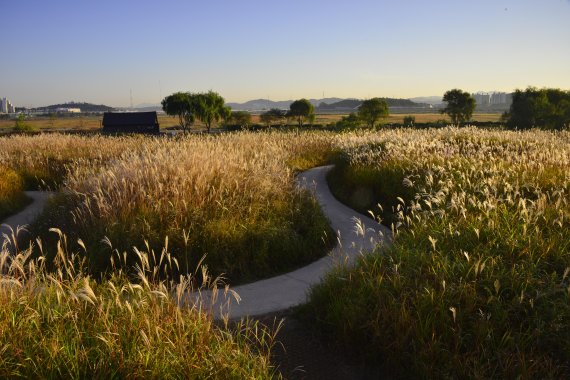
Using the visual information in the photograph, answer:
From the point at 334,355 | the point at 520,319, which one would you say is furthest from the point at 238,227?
the point at 520,319

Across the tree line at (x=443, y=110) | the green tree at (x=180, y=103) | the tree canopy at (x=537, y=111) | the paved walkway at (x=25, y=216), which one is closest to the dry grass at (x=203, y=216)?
the paved walkway at (x=25, y=216)

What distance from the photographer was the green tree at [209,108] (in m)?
69.9

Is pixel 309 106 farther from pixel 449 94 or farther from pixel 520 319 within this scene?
pixel 520 319

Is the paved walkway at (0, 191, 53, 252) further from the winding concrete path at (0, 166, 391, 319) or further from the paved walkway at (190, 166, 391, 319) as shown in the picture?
the paved walkway at (190, 166, 391, 319)

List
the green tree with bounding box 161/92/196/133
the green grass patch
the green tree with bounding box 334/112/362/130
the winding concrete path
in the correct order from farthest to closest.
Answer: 1. the green tree with bounding box 161/92/196/133
2. the green tree with bounding box 334/112/362/130
3. the green grass patch
4. the winding concrete path

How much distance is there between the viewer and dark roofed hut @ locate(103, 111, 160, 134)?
58500 mm

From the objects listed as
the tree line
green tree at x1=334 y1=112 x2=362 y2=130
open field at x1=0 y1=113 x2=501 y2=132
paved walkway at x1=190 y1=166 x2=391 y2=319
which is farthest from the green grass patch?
open field at x1=0 y1=113 x2=501 y2=132

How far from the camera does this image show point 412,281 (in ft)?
14.5

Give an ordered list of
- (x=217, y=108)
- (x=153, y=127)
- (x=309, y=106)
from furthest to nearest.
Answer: (x=309, y=106) → (x=217, y=108) → (x=153, y=127)

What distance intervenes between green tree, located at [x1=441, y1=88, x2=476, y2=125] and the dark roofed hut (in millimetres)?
41930

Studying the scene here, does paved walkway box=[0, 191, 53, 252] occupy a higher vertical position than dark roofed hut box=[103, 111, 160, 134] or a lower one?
lower

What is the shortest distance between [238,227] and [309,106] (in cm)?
7710

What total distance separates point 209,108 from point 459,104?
38872 millimetres

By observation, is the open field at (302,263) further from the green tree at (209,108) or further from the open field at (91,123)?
the open field at (91,123)
